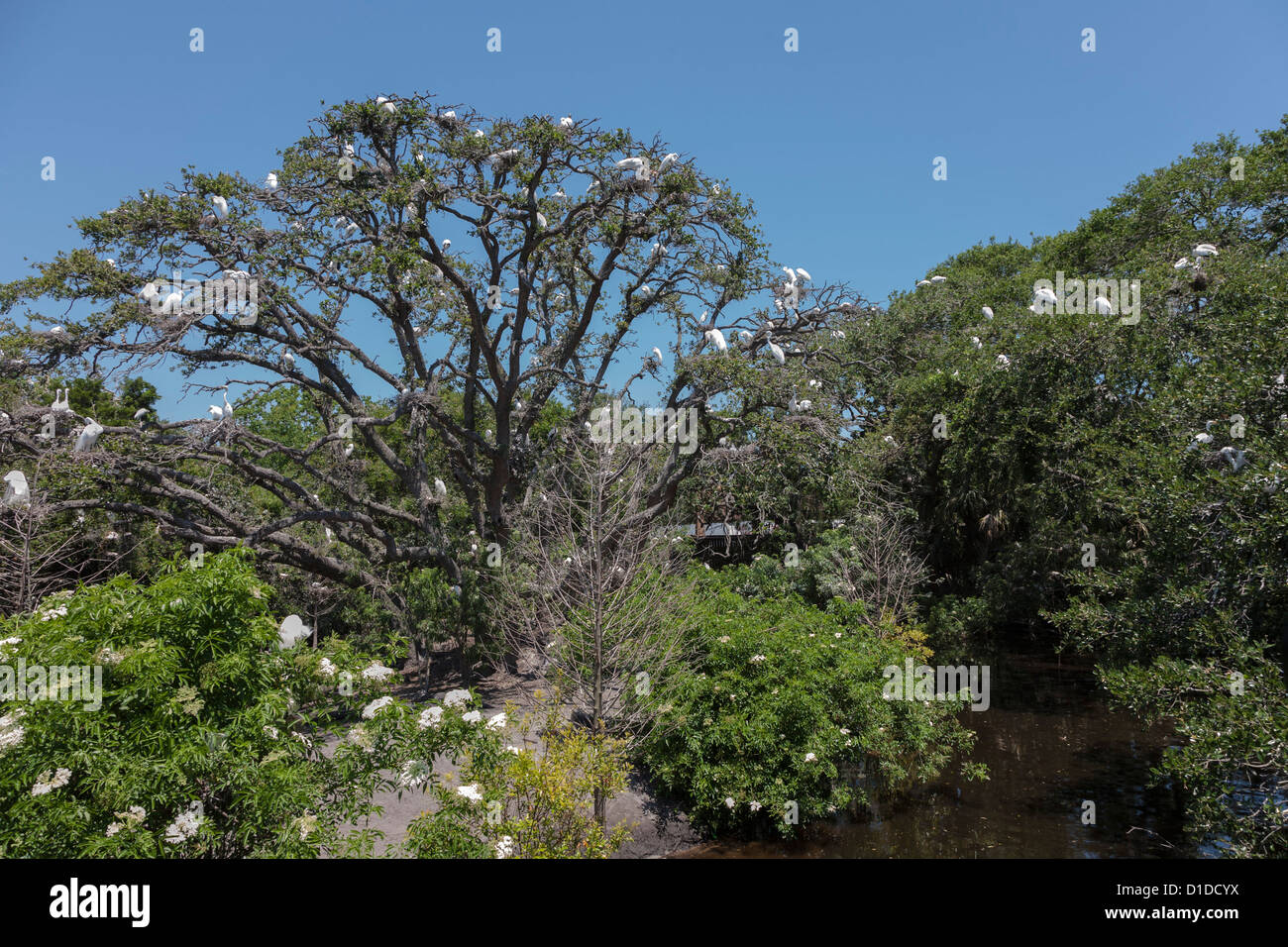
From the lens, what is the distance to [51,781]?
11.3 ft

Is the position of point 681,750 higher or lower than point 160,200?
lower

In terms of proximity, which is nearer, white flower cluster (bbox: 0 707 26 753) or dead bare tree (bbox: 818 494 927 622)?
white flower cluster (bbox: 0 707 26 753)

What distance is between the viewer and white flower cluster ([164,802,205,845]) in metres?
3.51

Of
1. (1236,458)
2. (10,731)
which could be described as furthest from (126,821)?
(1236,458)

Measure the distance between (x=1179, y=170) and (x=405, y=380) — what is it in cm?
1825

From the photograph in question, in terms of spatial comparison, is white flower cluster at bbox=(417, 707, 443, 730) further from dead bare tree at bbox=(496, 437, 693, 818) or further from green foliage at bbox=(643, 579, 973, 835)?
green foliage at bbox=(643, 579, 973, 835)

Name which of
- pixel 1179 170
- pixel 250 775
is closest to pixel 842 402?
pixel 1179 170

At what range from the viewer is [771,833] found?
812 cm

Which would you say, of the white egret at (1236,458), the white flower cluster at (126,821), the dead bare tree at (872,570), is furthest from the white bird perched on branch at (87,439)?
the white egret at (1236,458)

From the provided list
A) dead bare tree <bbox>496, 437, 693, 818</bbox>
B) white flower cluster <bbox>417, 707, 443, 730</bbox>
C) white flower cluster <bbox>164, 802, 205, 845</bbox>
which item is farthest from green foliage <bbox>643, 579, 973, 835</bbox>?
white flower cluster <bbox>164, 802, 205, 845</bbox>

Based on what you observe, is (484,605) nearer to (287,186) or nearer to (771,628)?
(771,628)

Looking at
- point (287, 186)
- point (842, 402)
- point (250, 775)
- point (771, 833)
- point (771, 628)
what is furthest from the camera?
point (842, 402)

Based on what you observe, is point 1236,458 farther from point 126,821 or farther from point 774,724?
point 126,821

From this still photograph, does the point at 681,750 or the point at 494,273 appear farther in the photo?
the point at 494,273
